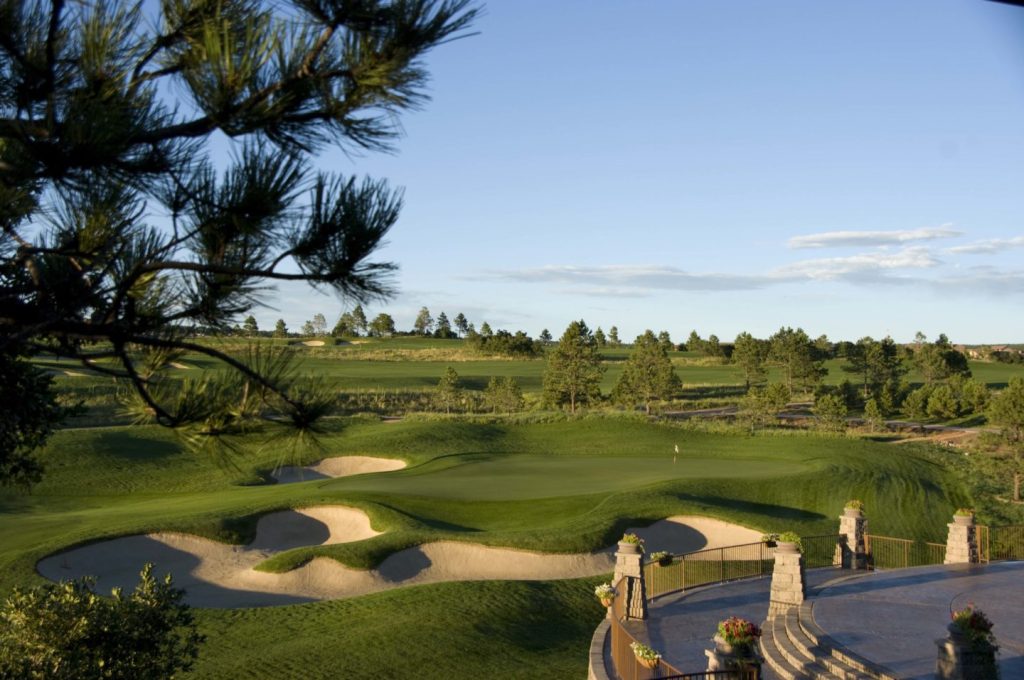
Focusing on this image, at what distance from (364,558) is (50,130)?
58.3ft

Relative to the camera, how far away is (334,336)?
118812 mm

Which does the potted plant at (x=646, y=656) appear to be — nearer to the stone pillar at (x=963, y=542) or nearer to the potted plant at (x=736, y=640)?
the potted plant at (x=736, y=640)

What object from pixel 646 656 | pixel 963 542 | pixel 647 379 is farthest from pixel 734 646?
pixel 647 379

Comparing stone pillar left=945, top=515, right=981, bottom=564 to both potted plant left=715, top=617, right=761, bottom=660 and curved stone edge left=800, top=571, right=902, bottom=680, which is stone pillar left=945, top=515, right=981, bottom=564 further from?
potted plant left=715, top=617, right=761, bottom=660

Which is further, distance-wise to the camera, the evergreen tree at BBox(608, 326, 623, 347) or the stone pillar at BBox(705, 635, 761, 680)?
the evergreen tree at BBox(608, 326, 623, 347)

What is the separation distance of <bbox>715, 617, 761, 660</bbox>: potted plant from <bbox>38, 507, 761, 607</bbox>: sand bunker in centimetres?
1124

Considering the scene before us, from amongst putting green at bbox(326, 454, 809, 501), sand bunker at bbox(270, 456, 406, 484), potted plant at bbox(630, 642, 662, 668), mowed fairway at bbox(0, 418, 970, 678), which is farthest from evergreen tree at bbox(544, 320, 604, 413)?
potted plant at bbox(630, 642, 662, 668)

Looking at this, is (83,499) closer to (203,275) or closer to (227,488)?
(227,488)

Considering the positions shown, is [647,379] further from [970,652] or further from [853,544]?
[970,652]

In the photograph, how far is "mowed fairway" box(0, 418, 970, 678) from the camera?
17.0 m

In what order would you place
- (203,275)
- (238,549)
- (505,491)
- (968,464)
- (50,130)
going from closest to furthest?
(50,130)
(203,275)
(238,549)
(505,491)
(968,464)

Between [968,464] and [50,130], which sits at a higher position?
[50,130]

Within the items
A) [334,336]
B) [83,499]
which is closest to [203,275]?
[83,499]

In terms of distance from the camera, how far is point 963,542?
2014cm
